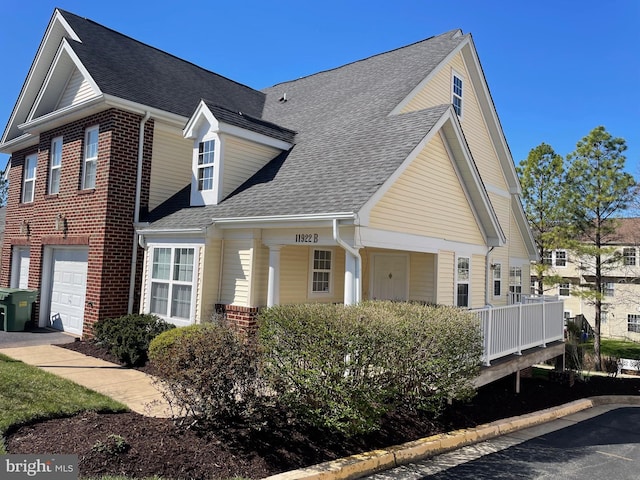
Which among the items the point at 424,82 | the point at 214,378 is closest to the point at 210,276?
the point at 214,378

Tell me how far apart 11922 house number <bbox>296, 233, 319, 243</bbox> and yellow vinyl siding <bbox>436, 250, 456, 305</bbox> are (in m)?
3.95

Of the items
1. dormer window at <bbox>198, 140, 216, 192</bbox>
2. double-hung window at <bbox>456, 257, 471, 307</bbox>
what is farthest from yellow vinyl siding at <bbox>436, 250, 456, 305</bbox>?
dormer window at <bbox>198, 140, 216, 192</bbox>

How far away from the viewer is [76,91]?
14.7m

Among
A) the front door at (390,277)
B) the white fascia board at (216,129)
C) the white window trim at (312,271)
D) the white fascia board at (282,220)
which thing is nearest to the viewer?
the white fascia board at (282,220)

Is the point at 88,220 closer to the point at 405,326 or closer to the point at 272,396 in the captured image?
the point at 272,396

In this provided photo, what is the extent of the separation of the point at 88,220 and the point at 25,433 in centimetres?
874

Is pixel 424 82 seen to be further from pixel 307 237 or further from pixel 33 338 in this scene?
pixel 33 338

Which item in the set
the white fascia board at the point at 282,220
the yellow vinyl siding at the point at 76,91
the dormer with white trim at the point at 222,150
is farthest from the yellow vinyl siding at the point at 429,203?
the yellow vinyl siding at the point at 76,91

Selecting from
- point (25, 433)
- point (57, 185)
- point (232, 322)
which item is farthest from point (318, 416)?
point (57, 185)

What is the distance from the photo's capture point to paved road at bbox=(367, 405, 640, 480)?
18.9 ft

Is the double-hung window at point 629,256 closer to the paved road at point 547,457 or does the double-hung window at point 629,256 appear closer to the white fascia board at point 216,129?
the paved road at point 547,457

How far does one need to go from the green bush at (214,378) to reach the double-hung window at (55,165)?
1201cm

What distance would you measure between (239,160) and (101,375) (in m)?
6.43

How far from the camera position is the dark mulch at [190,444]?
15.9 ft
